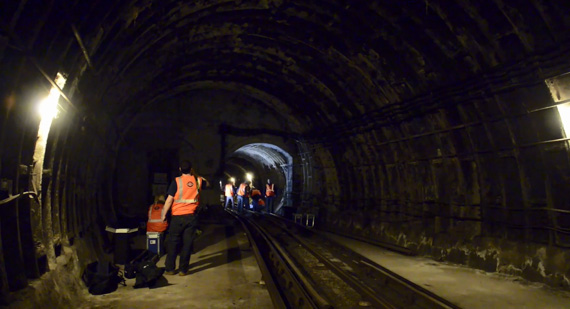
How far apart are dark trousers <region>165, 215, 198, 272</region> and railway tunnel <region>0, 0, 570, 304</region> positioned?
1.39 m

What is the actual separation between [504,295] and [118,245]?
6637 millimetres

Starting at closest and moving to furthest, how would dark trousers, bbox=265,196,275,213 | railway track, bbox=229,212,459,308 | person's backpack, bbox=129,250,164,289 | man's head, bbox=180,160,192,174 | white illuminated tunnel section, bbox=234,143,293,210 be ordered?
railway track, bbox=229,212,459,308
person's backpack, bbox=129,250,164,289
man's head, bbox=180,160,192,174
white illuminated tunnel section, bbox=234,143,293,210
dark trousers, bbox=265,196,275,213

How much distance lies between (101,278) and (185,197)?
1866 millimetres

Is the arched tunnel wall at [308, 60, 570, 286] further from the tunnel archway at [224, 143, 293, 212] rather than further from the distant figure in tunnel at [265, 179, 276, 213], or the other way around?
the distant figure in tunnel at [265, 179, 276, 213]

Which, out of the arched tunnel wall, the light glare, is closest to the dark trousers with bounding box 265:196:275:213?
the arched tunnel wall

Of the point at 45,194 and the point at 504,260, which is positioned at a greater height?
the point at 45,194

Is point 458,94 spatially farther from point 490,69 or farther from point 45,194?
point 45,194

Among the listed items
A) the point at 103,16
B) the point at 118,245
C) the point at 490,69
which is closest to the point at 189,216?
the point at 118,245

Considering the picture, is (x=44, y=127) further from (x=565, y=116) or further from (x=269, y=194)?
(x=269, y=194)

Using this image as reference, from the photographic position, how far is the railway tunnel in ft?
15.1

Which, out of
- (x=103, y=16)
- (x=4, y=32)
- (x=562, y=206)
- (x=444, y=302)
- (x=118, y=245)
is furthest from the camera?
(x=118, y=245)

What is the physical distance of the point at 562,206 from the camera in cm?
689

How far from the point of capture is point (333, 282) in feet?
23.9

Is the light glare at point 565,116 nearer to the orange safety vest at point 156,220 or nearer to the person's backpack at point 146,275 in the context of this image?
the person's backpack at point 146,275
